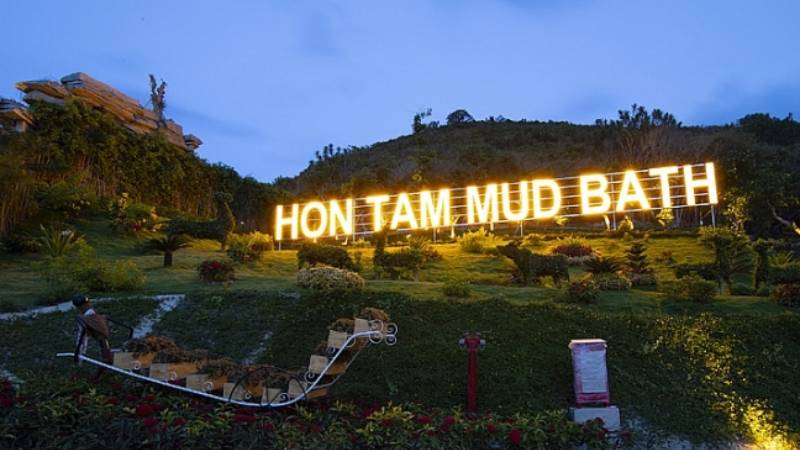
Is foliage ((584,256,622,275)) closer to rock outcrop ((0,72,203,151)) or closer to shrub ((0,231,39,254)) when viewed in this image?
shrub ((0,231,39,254))

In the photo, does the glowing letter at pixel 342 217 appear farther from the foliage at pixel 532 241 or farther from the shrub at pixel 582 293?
the shrub at pixel 582 293

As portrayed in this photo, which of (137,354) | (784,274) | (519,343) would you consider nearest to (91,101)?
(137,354)

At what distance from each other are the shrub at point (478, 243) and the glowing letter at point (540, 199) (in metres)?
2.12

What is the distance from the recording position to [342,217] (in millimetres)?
30203

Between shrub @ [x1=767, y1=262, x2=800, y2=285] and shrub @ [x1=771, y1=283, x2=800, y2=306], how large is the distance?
1.27 metres

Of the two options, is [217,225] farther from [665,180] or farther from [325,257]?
[665,180]

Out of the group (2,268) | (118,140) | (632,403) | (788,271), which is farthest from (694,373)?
(118,140)

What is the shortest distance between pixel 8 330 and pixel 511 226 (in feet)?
86.5

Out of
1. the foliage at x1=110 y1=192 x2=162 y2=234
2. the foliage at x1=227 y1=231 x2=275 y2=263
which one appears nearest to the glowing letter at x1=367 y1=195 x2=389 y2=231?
the foliage at x1=227 y1=231 x2=275 y2=263

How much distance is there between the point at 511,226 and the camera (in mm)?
35500

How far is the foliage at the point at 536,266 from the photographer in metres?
17.2

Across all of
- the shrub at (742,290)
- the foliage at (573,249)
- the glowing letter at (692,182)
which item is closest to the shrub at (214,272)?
the foliage at (573,249)

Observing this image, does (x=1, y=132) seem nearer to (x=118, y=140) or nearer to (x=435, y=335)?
(x=118, y=140)

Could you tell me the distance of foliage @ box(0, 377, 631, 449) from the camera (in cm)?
752
